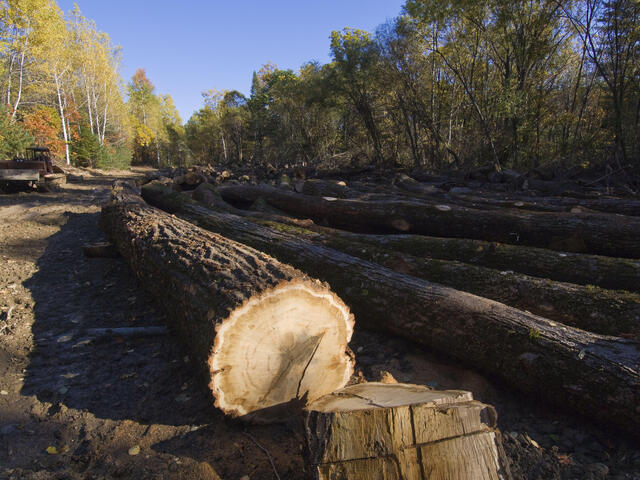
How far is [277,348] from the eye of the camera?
214 centimetres

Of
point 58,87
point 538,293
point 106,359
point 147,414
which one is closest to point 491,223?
point 538,293

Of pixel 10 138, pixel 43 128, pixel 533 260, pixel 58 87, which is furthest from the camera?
pixel 58 87

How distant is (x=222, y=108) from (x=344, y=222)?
42742mm

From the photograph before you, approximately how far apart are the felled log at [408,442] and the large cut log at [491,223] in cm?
384

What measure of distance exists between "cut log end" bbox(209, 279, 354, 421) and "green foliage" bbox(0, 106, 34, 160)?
Result: 22244 mm

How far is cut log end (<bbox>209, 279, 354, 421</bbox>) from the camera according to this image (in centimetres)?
205

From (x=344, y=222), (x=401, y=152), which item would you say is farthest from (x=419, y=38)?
(x=344, y=222)

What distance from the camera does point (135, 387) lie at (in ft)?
8.67

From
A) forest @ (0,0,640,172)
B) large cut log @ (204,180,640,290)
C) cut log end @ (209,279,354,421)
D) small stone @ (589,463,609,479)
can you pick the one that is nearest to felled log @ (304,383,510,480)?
cut log end @ (209,279,354,421)

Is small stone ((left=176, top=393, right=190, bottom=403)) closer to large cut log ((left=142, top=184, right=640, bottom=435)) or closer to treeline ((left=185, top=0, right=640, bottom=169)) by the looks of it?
large cut log ((left=142, top=184, right=640, bottom=435))

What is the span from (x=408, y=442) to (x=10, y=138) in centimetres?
2444

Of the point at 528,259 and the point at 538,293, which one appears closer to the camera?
the point at 538,293

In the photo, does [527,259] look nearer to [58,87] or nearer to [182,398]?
[182,398]

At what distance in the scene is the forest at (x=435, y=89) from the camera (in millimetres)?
11805
